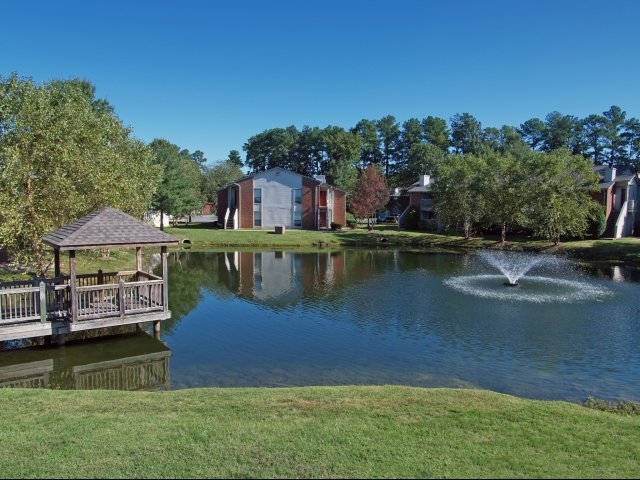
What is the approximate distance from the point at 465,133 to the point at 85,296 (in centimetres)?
10272

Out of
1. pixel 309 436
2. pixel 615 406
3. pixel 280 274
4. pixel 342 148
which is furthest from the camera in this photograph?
pixel 342 148

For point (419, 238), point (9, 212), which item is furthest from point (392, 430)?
point (419, 238)

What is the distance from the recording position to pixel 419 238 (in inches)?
2216

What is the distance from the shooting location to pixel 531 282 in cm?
2958

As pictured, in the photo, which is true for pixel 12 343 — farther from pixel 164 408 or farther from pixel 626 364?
pixel 626 364

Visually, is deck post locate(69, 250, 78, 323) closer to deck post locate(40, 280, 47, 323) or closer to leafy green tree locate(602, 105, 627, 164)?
deck post locate(40, 280, 47, 323)

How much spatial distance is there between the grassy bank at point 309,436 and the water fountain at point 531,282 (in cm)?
1579

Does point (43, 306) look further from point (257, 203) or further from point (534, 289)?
point (257, 203)

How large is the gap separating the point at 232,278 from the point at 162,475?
25514 mm

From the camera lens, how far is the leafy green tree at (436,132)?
109 metres

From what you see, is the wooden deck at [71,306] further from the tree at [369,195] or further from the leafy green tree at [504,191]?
the tree at [369,195]

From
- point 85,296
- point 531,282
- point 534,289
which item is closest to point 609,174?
point 531,282

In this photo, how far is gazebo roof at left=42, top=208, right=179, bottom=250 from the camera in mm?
15484

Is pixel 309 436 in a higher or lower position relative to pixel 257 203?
lower
